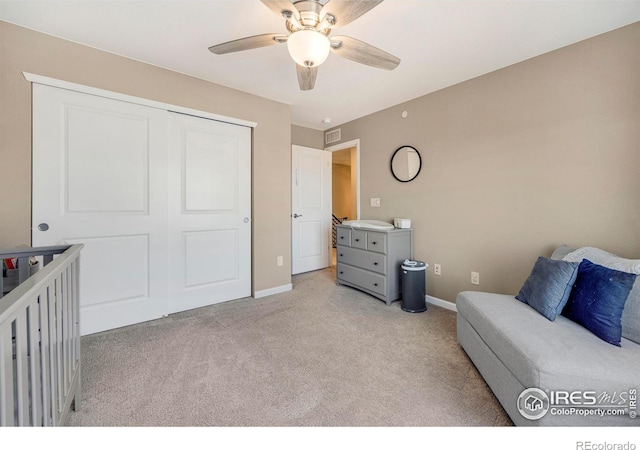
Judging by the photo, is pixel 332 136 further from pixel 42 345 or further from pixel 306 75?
pixel 42 345

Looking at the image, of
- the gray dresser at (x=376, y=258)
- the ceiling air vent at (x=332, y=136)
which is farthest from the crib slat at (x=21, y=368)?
the ceiling air vent at (x=332, y=136)

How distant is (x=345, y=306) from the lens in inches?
111

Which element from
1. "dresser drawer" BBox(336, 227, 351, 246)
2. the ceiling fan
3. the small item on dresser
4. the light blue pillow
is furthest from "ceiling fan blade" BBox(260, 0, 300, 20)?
"dresser drawer" BBox(336, 227, 351, 246)

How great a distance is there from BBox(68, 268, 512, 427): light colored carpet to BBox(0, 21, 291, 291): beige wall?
94 centimetres

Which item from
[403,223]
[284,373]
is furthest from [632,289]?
[284,373]

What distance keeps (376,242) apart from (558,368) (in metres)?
1.94

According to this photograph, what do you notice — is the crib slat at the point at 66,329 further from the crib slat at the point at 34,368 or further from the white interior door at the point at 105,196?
the white interior door at the point at 105,196

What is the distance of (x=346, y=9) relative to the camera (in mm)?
1349

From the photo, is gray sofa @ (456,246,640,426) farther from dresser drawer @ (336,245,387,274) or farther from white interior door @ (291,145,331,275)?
white interior door @ (291,145,331,275)
